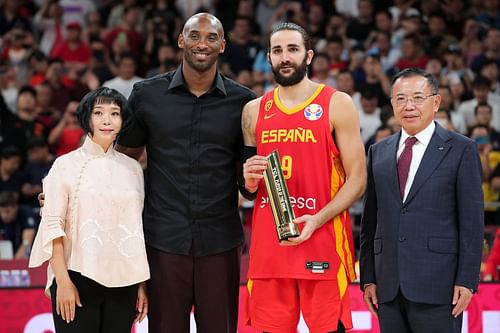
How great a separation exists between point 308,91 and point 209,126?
24.2 inches

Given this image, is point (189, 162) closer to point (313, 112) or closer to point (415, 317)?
point (313, 112)

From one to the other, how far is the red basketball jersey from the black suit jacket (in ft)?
0.80

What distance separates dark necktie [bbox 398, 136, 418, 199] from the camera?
489 cm

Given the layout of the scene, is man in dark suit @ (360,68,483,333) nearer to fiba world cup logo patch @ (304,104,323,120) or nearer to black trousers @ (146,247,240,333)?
fiba world cup logo patch @ (304,104,323,120)

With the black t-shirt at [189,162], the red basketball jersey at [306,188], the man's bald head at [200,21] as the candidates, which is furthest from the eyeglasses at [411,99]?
the man's bald head at [200,21]

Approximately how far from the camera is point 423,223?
4770 millimetres

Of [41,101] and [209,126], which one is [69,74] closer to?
[41,101]

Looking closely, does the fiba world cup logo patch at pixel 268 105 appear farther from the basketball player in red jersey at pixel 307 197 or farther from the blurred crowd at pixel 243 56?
the blurred crowd at pixel 243 56

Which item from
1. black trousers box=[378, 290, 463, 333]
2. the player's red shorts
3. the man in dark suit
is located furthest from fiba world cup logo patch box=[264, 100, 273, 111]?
black trousers box=[378, 290, 463, 333]

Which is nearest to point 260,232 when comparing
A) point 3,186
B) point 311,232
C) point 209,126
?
point 311,232

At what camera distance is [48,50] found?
13.0m

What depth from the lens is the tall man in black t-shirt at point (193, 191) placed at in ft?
17.0

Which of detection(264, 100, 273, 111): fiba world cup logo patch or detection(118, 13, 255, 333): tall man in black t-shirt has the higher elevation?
detection(264, 100, 273, 111): fiba world cup logo patch

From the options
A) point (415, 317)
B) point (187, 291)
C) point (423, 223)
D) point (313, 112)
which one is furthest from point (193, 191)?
point (415, 317)
